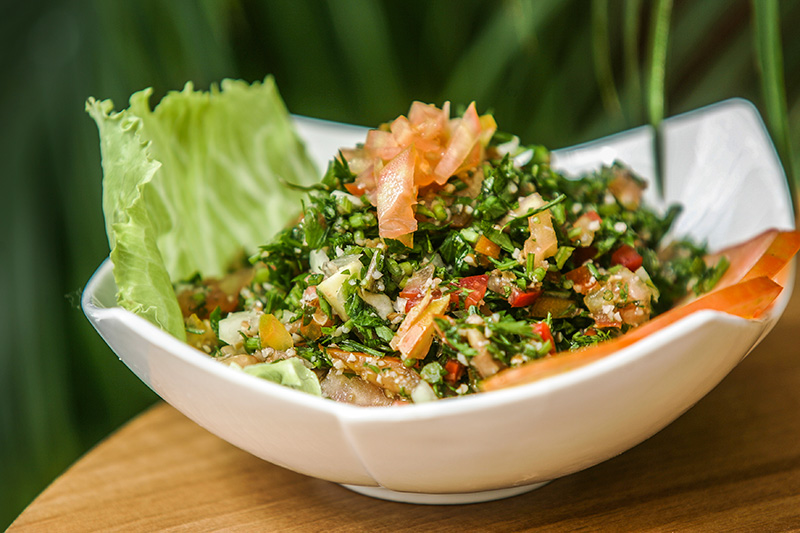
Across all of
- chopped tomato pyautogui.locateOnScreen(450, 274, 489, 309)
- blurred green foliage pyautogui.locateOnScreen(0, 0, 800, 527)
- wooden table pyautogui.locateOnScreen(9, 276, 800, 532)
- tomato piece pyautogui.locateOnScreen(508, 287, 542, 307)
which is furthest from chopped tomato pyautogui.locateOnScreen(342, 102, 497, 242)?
blurred green foliage pyautogui.locateOnScreen(0, 0, 800, 527)

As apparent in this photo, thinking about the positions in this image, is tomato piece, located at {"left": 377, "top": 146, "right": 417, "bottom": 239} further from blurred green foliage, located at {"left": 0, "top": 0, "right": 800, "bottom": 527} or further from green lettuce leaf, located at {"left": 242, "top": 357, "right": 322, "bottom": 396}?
blurred green foliage, located at {"left": 0, "top": 0, "right": 800, "bottom": 527}

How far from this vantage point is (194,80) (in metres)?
3.06

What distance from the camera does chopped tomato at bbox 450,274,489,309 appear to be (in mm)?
1451

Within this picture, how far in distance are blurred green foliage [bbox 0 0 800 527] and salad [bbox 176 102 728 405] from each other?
49.7 inches

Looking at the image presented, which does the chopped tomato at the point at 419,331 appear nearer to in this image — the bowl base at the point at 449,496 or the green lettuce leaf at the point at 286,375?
the green lettuce leaf at the point at 286,375

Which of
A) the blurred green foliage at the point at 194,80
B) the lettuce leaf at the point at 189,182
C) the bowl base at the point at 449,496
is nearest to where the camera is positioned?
the bowl base at the point at 449,496

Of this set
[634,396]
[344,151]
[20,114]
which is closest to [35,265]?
[20,114]

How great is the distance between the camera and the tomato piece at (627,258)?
169cm

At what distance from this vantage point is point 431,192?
5.33ft

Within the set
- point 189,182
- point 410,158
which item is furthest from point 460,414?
point 189,182

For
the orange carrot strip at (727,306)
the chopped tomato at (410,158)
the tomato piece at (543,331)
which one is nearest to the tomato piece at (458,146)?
the chopped tomato at (410,158)

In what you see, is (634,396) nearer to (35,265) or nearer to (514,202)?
(514,202)

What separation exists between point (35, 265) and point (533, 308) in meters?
2.54

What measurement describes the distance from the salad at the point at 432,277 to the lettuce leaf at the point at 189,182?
0.24 metres
